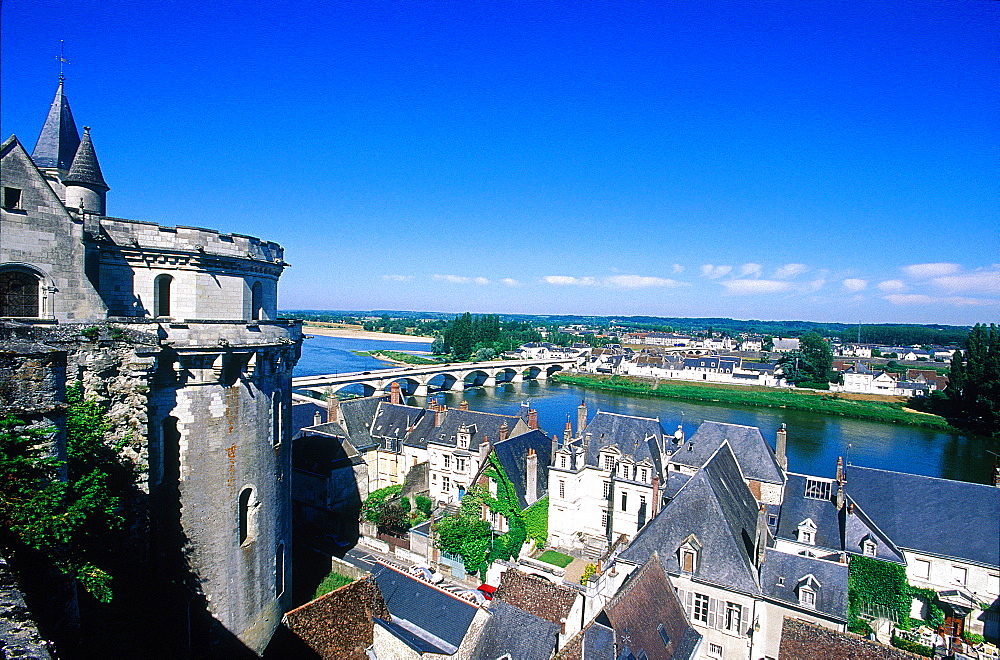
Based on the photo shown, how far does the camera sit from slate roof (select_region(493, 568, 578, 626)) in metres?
12.4

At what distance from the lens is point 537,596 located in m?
12.8

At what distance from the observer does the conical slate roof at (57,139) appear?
1175cm

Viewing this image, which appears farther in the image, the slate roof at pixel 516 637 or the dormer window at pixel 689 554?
the dormer window at pixel 689 554

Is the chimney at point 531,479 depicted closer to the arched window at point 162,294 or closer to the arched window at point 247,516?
the arched window at point 247,516

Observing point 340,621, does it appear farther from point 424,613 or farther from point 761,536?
point 761,536

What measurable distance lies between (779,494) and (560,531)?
8.44 meters

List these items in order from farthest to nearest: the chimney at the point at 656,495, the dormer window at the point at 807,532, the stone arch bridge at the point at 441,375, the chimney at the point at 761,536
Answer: the stone arch bridge at the point at 441,375 → the chimney at the point at 656,495 → the dormer window at the point at 807,532 → the chimney at the point at 761,536

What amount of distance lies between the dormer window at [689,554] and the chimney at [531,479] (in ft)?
27.5

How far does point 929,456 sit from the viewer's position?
1695 inches

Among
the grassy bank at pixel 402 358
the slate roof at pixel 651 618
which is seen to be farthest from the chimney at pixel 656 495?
the grassy bank at pixel 402 358

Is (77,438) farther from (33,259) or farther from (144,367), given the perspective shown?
(33,259)

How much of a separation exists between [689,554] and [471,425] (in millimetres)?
13236

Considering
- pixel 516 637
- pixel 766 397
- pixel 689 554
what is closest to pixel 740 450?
pixel 689 554

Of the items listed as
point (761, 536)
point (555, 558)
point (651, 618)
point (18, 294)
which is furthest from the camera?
point (555, 558)
